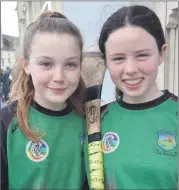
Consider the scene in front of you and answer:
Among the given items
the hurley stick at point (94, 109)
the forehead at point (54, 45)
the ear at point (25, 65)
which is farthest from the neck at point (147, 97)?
the ear at point (25, 65)

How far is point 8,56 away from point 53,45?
1.24ft

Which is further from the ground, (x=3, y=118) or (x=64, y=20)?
(x=64, y=20)

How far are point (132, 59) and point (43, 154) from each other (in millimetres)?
366

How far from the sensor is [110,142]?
73cm

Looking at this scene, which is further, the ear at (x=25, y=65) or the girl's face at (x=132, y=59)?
the ear at (x=25, y=65)

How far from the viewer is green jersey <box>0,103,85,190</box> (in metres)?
0.73

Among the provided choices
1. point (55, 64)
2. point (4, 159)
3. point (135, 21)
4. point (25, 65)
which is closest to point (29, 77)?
point (25, 65)

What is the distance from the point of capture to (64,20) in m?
0.77

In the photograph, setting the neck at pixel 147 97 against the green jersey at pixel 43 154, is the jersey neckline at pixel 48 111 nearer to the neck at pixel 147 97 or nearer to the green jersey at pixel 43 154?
the green jersey at pixel 43 154

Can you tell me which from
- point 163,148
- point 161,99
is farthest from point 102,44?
point 163,148

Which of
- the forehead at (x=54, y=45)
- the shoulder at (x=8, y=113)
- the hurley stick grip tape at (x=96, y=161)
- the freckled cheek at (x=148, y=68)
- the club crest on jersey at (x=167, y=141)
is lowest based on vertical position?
the hurley stick grip tape at (x=96, y=161)

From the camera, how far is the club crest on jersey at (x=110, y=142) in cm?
72

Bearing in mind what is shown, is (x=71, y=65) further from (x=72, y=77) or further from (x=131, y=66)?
(x=131, y=66)

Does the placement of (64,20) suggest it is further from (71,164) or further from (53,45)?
(71,164)
